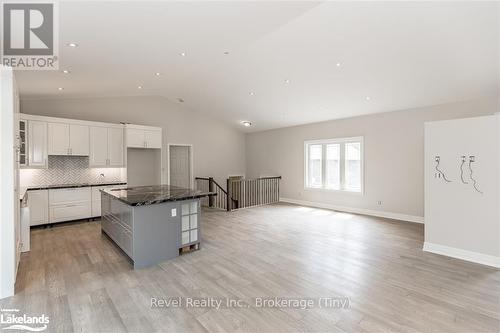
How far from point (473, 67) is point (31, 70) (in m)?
7.06

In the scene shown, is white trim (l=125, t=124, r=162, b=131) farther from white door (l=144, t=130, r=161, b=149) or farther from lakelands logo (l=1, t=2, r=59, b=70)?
lakelands logo (l=1, t=2, r=59, b=70)

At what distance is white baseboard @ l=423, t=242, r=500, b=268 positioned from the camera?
3389 millimetres

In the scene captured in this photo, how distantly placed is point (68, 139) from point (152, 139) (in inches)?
79.6

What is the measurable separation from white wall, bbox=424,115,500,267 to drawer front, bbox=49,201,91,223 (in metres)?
7.11

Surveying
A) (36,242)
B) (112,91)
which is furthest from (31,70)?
(36,242)

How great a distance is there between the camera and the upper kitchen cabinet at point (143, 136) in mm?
6574

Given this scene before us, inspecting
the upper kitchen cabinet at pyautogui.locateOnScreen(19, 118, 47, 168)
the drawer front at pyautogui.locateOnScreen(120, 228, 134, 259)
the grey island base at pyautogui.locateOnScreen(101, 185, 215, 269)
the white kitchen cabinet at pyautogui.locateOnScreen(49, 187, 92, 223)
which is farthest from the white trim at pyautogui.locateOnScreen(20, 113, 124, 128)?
the drawer front at pyautogui.locateOnScreen(120, 228, 134, 259)

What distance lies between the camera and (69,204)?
554 cm

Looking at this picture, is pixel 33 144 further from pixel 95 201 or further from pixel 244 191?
pixel 244 191

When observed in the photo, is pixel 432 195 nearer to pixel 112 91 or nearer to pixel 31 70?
pixel 31 70

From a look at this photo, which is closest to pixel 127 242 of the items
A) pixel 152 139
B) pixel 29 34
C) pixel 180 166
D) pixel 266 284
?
pixel 266 284

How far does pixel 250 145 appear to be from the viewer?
33.0 ft

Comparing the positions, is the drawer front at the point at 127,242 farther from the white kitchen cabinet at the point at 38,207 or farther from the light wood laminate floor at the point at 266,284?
the white kitchen cabinet at the point at 38,207

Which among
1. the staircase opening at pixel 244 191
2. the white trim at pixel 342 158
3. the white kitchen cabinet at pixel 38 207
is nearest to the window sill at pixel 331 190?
the white trim at pixel 342 158
